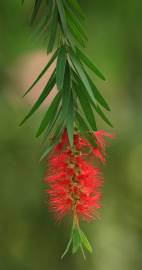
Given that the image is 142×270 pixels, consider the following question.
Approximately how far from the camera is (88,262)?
9.41 feet

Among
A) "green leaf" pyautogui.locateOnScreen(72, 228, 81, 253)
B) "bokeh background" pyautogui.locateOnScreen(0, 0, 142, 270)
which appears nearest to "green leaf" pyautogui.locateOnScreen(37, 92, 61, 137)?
"green leaf" pyautogui.locateOnScreen(72, 228, 81, 253)

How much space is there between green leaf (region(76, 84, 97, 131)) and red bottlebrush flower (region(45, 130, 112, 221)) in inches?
0.7

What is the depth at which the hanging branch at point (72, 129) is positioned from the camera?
2.39 feet

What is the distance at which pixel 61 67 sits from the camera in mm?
754

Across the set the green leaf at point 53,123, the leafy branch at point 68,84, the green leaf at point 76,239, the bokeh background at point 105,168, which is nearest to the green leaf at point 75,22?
the leafy branch at point 68,84

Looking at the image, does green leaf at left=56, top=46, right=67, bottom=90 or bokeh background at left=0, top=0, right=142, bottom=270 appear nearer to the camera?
green leaf at left=56, top=46, right=67, bottom=90

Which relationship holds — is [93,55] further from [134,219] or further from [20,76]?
[134,219]

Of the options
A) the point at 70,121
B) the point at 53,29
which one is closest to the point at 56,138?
the point at 70,121

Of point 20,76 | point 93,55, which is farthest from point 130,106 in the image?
point 20,76

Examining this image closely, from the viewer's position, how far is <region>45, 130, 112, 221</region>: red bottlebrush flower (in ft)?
2.38

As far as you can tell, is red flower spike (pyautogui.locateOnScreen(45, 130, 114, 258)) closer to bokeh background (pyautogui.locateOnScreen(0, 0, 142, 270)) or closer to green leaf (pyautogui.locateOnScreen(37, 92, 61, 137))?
green leaf (pyautogui.locateOnScreen(37, 92, 61, 137))

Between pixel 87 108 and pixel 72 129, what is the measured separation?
0.14 feet

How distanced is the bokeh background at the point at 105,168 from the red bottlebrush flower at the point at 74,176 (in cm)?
154

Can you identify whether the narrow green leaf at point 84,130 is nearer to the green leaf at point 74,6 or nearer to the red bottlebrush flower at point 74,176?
the red bottlebrush flower at point 74,176
